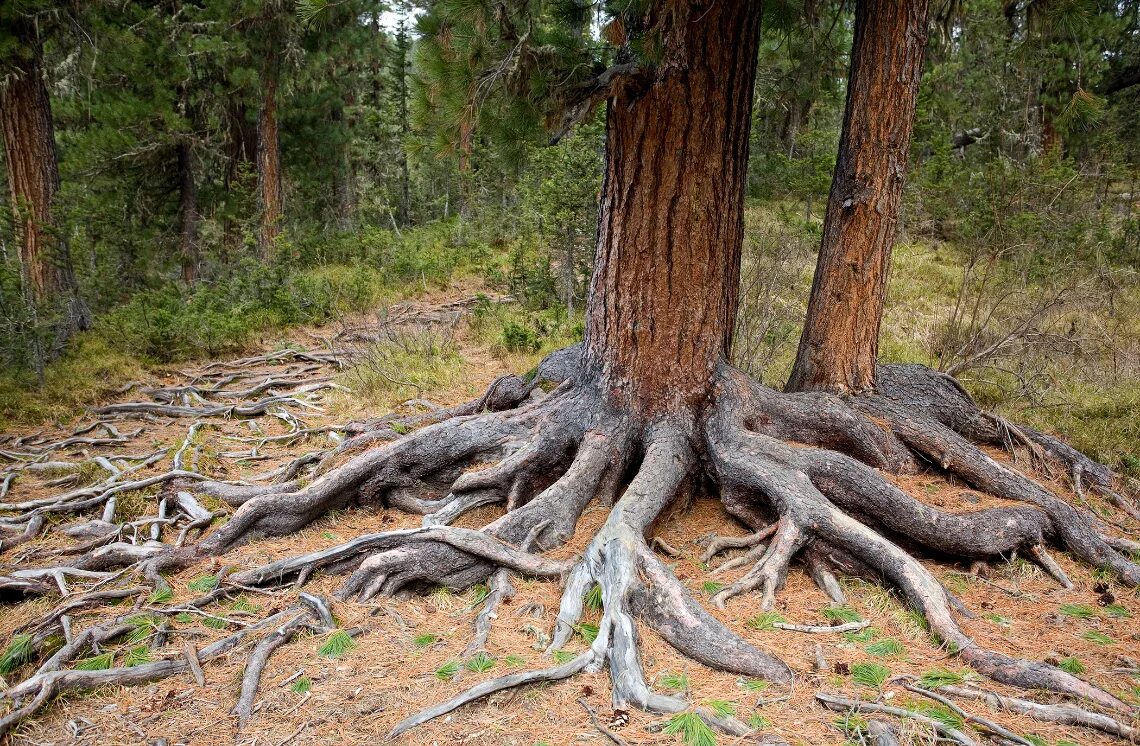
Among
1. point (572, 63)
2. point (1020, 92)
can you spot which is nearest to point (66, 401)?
point (572, 63)

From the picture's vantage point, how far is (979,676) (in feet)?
9.58

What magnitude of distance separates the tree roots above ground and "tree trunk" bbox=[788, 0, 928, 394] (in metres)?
0.39

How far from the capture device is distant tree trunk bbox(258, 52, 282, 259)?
1378 centimetres

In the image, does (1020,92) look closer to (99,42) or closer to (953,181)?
(953,181)

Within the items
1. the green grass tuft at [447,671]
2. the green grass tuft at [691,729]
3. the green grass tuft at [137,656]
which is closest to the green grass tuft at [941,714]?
the green grass tuft at [691,729]

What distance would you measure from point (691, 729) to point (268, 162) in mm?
15080

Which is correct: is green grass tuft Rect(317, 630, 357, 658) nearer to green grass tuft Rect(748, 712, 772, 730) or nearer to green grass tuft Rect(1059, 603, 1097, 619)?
green grass tuft Rect(748, 712, 772, 730)

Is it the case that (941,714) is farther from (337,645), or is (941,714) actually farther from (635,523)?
(337,645)

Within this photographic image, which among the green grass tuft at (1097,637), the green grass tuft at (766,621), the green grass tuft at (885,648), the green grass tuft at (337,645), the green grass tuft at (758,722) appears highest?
the green grass tuft at (758,722)

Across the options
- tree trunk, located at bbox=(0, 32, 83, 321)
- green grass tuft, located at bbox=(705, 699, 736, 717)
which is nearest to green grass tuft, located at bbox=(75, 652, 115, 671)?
green grass tuft, located at bbox=(705, 699, 736, 717)

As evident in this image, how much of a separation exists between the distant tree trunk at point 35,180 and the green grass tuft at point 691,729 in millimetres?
10091

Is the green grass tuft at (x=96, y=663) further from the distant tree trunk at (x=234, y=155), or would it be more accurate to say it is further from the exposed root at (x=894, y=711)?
the distant tree trunk at (x=234, y=155)

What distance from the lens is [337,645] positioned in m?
3.27

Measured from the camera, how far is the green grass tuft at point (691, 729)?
252 cm
